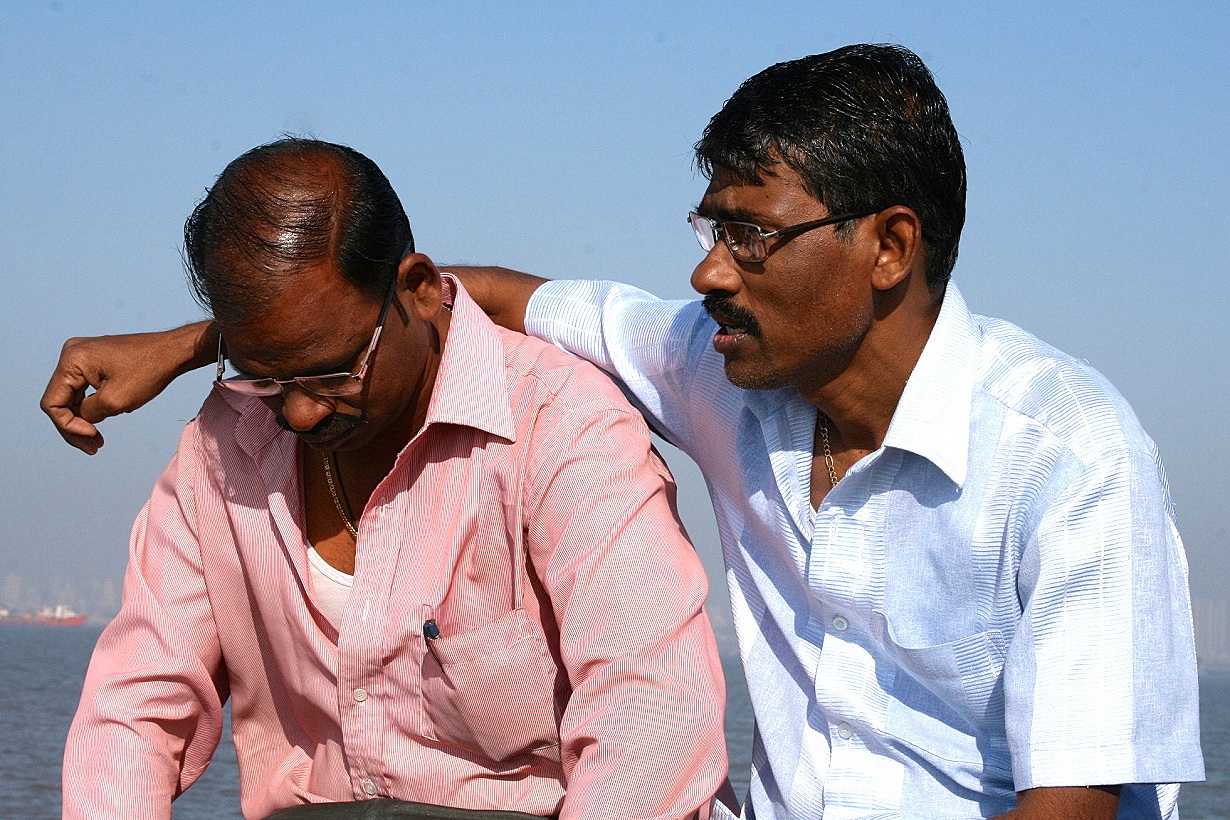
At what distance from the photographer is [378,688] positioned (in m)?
3.07

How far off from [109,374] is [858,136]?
184 cm

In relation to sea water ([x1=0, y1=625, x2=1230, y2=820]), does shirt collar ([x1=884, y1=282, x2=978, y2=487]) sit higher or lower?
higher

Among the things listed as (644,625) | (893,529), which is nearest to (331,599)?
(644,625)

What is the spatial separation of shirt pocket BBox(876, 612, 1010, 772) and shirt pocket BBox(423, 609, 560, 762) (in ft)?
2.40

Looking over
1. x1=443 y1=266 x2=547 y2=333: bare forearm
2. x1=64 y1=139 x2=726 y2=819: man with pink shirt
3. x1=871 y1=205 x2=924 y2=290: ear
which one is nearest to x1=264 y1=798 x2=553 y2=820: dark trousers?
x1=64 y1=139 x2=726 y2=819: man with pink shirt

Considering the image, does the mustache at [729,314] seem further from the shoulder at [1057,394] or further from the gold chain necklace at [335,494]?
the gold chain necklace at [335,494]

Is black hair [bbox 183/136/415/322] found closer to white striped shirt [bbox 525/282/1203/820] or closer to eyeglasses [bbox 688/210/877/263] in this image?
eyeglasses [bbox 688/210/877/263]

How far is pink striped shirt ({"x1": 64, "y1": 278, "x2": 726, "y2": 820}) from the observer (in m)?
2.85

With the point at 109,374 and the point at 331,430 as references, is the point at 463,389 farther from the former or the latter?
the point at 109,374

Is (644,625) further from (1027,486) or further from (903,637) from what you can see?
(1027,486)

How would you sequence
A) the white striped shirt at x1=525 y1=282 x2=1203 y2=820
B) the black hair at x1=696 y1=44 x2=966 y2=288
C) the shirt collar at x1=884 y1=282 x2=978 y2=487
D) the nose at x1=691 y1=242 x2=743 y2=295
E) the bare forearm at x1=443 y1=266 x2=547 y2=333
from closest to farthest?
the white striped shirt at x1=525 y1=282 x2=1203 y2=820
the shirt collar at x1=884 y1=282 x2=978 y2=487
the black hair at x1=696 y1=44 x2=966 y2=288
the nose at x1=691 y1=242 x2=743 y2=295
the bare forearm at x1=443 y1=266 x2=547 y2=333

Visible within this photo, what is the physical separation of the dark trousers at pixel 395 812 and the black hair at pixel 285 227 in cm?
111

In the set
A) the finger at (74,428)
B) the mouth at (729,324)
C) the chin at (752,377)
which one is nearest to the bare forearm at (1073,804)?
the chin at (752,377)

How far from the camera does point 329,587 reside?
3.17 m
